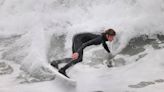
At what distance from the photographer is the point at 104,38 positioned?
9609mm

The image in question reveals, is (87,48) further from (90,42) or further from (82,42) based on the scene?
(90,42)

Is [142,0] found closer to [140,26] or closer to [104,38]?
[140,26]

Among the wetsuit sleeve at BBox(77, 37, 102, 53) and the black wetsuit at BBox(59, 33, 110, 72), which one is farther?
the wetsuit sleeve at BBox(77, 37, 102, 53)

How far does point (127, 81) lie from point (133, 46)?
9.64ft

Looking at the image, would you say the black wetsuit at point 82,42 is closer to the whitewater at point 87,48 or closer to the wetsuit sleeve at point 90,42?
the wetsuit sleeve at point 90,42

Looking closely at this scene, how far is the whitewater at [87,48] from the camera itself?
30.5 feet

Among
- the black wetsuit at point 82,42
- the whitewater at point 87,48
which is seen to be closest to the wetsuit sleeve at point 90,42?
the black wetsuit at point 82,42

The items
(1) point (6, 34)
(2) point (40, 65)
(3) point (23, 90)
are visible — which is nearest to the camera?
(3) point (23, 90)

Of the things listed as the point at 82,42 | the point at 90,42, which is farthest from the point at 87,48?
the point at 90,42

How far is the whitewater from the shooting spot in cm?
930

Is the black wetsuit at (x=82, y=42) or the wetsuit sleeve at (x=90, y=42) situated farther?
the wetsuit sleeve at (x=90, y=42)

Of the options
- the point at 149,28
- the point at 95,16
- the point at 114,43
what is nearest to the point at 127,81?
the point at 114,43

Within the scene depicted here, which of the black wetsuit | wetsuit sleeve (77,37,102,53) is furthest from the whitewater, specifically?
wetsuit sleeve (77,37,102,53)

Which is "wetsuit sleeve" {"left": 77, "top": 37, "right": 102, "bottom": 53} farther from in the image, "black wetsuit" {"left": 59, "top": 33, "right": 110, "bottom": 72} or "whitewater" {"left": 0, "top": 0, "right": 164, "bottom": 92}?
"whitewater" {"left": 0, "top": 0, "right": 164, "bottom": 92}
